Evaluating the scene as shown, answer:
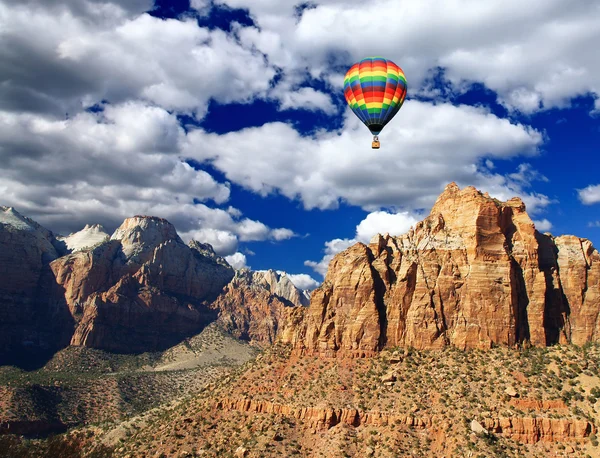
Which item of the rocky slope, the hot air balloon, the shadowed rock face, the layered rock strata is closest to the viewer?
the layered rock strata

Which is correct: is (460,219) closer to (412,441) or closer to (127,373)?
(412,441)

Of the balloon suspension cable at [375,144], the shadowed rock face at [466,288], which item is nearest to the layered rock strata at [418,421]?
the shadowed rock face at [466,288]

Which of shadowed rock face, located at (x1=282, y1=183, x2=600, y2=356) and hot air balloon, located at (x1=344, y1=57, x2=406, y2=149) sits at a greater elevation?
hot air balloon, located at (x1=344, y1=57, x2=406, y2=149)

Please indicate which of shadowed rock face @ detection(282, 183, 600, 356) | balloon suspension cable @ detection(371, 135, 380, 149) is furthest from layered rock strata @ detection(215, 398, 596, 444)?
balloon suspension cable @ detection(371, 135, 380, 149)

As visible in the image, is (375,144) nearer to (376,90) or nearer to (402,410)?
(376,90)

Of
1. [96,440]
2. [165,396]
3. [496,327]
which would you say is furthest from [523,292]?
[165,396]

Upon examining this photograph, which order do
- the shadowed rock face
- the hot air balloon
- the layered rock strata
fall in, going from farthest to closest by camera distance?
1. the shadowed rock face
2. the hot air balloon
3. the layered rock strata

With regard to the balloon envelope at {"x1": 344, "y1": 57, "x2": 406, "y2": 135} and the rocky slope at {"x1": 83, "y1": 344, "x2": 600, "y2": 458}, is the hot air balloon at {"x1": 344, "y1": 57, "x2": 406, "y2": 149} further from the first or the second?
the rocky slope at {"x1": 83, "y1": 344, "x2": 600, "y2": 458}
